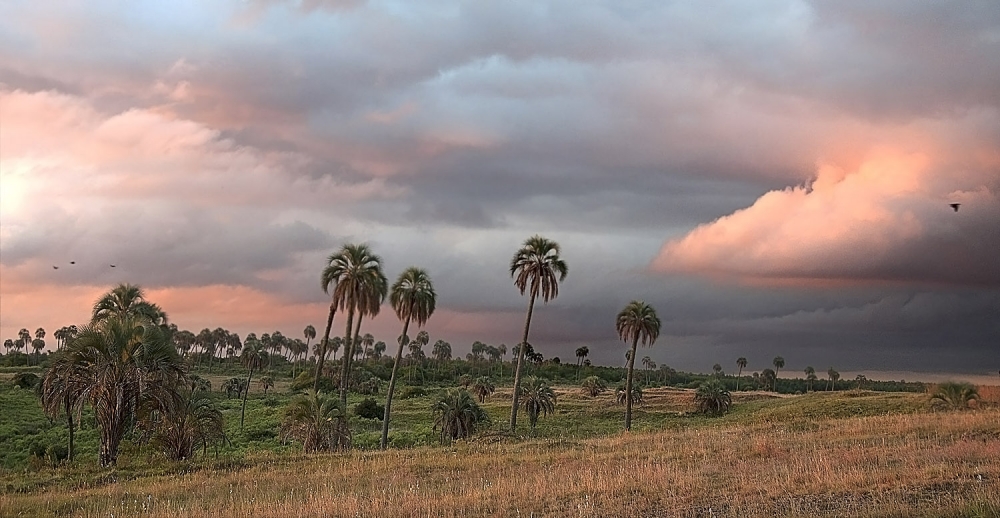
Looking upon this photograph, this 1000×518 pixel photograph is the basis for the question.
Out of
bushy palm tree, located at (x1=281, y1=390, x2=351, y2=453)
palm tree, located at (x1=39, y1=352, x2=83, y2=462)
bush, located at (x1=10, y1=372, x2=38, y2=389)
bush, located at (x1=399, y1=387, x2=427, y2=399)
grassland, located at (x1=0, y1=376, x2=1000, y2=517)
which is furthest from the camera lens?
bush, located at (x1=399, y1=387, x2=427, y2=399)

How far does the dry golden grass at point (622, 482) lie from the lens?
15.3 meters

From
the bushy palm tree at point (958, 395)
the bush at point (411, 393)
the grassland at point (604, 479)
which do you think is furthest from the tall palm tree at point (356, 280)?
the bush at point (411, 393)

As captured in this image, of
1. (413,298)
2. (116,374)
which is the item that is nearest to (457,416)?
(413,298)

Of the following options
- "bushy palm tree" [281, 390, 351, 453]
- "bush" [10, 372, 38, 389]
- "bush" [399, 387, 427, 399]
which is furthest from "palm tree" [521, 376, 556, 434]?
"bush" [10, 372, 38, 389]

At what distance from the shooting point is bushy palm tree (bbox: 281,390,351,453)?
40.9 metres

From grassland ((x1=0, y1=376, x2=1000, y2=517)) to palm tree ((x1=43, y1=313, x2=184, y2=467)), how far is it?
82.5 inches

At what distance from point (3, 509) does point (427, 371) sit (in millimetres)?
155543

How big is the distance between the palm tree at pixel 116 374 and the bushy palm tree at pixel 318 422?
13.4 metres

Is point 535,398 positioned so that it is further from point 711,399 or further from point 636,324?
point 711,399

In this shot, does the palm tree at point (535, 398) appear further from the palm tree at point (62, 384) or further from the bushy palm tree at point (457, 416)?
the palm tree at point (62, 384)

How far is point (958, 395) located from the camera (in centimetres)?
3928

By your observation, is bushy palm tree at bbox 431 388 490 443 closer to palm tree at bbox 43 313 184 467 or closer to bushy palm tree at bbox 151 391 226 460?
bushy palm tree at bbox 151 391 226 460

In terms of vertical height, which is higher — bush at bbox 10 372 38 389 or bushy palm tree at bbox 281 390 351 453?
bushy palm tree at bbox 281 390 351 453

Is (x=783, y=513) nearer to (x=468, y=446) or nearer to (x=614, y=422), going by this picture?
(x=468, y=446)
